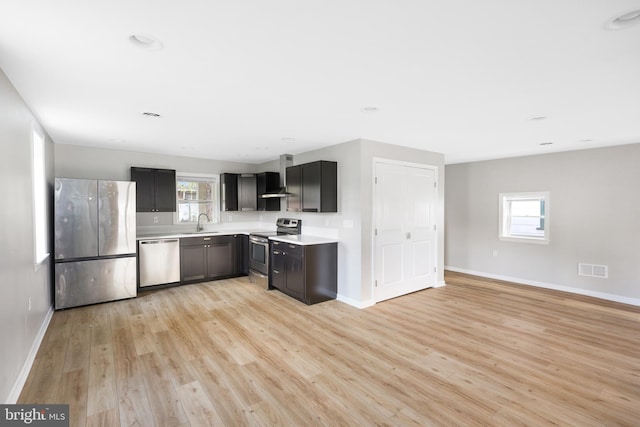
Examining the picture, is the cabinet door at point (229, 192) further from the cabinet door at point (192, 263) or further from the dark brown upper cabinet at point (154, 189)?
the cabinet door at point (192, 263)

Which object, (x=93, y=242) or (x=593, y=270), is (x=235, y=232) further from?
(x=593, y=270)

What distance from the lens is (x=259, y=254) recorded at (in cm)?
556

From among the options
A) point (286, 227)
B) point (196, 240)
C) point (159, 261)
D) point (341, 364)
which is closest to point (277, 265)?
point (286, 227)

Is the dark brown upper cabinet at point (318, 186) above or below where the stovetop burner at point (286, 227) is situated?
above

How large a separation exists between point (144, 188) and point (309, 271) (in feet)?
11.4

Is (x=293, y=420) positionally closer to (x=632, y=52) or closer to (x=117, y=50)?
(x=117, y=50)

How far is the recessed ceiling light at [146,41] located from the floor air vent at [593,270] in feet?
21.8

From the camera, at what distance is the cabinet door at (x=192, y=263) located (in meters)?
5.54

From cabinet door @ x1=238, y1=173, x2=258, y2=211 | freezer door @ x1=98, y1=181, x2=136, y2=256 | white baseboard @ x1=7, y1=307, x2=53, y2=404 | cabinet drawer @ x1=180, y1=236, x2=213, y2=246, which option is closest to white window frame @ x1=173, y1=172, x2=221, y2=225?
cabinet door @ x1=238, y1=173, x2=258, y2=211

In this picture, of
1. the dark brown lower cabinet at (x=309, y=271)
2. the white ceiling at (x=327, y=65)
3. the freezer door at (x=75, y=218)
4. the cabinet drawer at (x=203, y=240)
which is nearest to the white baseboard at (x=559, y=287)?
the white ceiling at (x=327, y=65)

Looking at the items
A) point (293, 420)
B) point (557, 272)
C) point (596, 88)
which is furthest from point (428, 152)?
point (293, 420)

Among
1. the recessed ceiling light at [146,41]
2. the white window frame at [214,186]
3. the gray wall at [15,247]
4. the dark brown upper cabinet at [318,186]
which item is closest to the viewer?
the recessed ceiling light at [146,41]

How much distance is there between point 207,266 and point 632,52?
606cm

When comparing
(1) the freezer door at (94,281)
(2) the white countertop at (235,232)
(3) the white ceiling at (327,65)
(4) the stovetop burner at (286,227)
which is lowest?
(1) the freezer door at (94,281)
